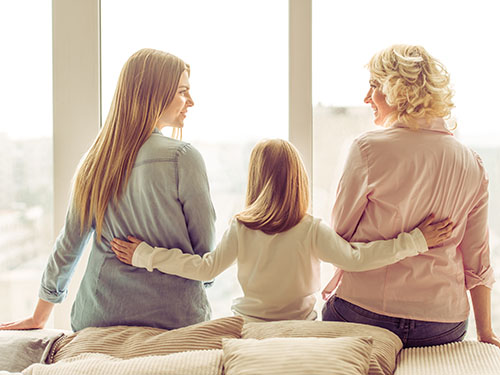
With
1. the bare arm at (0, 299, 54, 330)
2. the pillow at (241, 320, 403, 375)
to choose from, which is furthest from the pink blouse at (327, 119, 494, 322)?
the bare arm at (0, 299, 54, 330)

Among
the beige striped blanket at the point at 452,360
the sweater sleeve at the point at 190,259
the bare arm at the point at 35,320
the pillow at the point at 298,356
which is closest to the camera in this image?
the pillow at the point at 298,356

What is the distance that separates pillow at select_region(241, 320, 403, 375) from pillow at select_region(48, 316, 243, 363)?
7 centimetres

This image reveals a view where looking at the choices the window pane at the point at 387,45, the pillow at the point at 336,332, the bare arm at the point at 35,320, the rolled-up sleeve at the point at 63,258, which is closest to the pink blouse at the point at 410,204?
the pillow at the point at 336,332

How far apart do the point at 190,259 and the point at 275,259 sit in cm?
25

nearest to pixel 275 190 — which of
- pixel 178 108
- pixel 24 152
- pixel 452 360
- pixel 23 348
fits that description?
pixel 178 108

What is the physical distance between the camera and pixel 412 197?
156 cm

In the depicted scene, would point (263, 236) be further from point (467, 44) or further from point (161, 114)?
point (467, 44)

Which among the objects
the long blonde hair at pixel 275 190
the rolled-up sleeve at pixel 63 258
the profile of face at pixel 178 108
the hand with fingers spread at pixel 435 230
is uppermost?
the profile of face at pixel 178 108

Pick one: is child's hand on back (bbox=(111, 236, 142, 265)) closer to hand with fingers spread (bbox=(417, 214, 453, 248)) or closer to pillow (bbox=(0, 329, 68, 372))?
pillow (bbox=(0, 329, 68, 372))

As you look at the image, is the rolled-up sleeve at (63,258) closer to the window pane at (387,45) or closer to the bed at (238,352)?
the bed at (238,352)

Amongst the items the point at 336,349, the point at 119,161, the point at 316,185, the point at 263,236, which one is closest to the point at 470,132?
the point at 316,185

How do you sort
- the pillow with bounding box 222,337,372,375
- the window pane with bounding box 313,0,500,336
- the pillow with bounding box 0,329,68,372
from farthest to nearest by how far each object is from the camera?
1. the window pane with bounding box 313,0,500,336
2. the pillow with bounding box 0,329,68,372
3. the pillow with bounding box 222,337,372,375

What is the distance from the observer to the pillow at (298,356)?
123cm

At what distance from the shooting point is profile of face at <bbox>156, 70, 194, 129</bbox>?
5.49 feet
